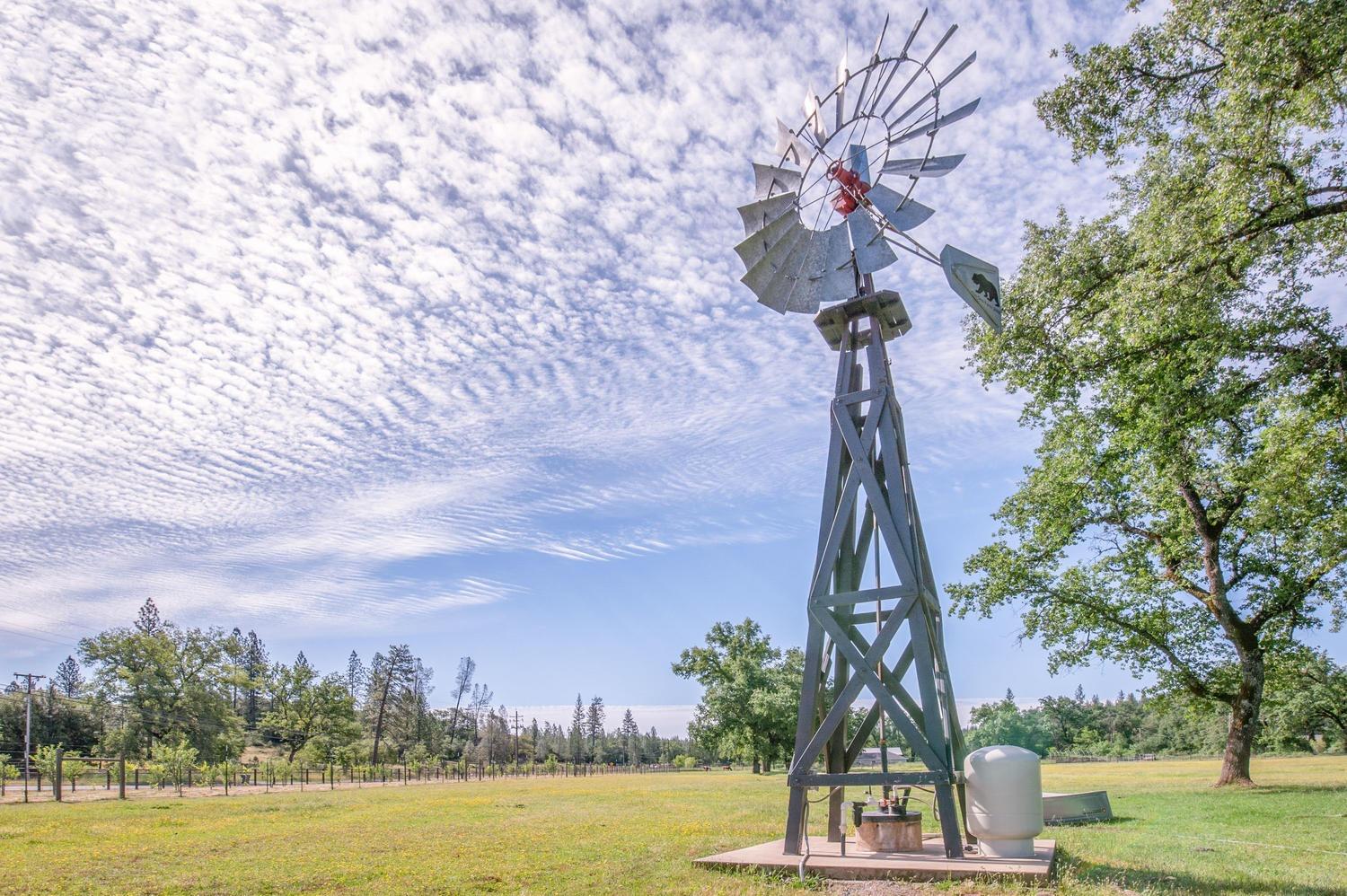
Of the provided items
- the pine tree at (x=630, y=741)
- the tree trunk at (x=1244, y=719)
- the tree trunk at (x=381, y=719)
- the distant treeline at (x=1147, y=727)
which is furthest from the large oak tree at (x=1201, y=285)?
the pine tree at (x=630, y=741)

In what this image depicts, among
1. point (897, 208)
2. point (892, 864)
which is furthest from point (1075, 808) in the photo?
point (897, 208)

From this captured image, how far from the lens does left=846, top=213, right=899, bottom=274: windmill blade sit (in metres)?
10.7

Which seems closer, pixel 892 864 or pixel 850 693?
pixel 892 864

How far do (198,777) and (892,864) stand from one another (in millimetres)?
44539

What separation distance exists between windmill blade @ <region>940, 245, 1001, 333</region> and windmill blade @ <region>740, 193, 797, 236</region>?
2411mm

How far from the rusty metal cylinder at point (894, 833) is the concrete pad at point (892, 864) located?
0.14 m

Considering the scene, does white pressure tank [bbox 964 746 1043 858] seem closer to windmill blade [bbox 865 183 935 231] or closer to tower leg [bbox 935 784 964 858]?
tower leg [bbox 935 784 964 858]

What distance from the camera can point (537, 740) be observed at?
114875mm

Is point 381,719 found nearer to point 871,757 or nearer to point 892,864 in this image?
point 871,757

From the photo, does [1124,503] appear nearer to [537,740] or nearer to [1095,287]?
[1095,287]

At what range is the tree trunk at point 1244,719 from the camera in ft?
65.8

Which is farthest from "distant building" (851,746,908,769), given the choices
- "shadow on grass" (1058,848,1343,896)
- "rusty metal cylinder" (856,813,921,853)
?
"shadow on grass" (1058,848,1343,896)

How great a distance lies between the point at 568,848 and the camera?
12156mm

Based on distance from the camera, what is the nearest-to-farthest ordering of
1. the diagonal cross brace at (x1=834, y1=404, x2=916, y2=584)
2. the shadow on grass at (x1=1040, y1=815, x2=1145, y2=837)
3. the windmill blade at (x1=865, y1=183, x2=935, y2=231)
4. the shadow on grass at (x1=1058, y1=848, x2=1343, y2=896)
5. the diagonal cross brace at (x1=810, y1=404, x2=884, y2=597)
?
the shadow on grass at (x1=1058, y1=848, x2=1343, y2=896)
the diagonal cross brace at (x1=834, y1=404, x2=916, y2=584)
the diagonal cross brace at (x1=810, y1=404, x2=884, y2=597)
the windmill blade at (x1=865, y1=183, x2=935, y2=231)
the shadow on grass at (x1=1040, y1=815, x2=1145, y2=837)
